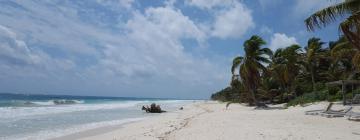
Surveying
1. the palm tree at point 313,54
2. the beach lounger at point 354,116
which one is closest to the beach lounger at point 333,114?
the beach lounger at point 354,116

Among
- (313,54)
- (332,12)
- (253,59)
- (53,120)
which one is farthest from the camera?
(313,54)

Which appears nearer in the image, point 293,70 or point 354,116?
point 354,116

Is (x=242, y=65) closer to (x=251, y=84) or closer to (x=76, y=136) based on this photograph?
(x=251, y=84)

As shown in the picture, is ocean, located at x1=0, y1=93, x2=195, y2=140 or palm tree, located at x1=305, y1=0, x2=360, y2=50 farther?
ocean, located at x1=0, y1=93, x2=195, y2=140

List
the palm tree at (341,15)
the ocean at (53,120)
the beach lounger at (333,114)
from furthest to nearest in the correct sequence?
the ocean at (53,120)
the beach lounger at (333,114)
the palm tree at (341,15)

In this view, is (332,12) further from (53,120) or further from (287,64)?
(287,64)

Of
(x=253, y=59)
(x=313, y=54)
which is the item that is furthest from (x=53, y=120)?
(x=313, y=54)

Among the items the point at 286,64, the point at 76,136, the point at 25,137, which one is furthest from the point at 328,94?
the point at 25,137

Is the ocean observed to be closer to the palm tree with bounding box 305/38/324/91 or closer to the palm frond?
the palm frond

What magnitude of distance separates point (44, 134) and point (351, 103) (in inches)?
641

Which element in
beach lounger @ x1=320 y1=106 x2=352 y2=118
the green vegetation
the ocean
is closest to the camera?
beach lounger @ x1=320 y1=106 x2=352 y2=118

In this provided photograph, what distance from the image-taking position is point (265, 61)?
2745cm

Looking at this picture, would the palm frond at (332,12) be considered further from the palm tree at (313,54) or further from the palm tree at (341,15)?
the palm tree at (313,54)

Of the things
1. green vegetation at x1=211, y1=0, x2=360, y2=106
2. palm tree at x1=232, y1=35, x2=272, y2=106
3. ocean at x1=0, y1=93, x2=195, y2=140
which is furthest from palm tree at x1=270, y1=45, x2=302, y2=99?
ocean at x1=0, y1=93, x2=195, y2=140
